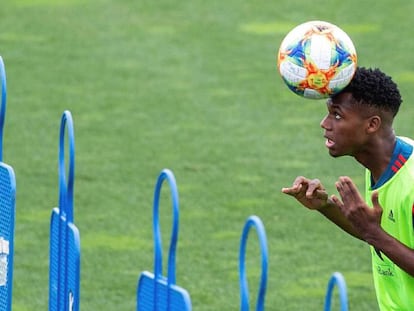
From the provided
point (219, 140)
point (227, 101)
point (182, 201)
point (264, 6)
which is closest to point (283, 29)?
point (264, 6)

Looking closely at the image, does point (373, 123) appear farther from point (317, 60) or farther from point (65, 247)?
point (65, 247)

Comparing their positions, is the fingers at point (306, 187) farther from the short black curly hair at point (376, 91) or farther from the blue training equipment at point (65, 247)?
the blue training equipment at point (65, 247)

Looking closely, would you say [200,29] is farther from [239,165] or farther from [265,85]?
[239,165]

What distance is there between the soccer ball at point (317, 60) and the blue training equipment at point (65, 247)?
1029mm

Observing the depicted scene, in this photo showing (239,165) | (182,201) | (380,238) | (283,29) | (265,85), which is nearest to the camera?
(380,238)

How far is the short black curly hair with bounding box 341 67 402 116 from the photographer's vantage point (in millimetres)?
5488

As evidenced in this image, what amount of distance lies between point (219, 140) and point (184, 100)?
119 centimetres

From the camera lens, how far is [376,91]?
18.0 ft

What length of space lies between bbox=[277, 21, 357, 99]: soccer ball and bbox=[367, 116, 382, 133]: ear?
7.3 inches

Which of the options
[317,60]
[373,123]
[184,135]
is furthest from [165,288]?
[184,135]

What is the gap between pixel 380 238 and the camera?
5.16 m

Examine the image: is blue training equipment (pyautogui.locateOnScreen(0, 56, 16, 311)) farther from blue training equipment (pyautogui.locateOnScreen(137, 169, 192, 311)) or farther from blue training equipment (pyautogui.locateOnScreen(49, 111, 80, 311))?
blue training equipment (pyautogui.locateOnScreen(137, 169, 192, 311))

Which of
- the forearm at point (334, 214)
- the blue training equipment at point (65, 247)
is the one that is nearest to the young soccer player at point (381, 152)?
the forearm at point (334, 214)

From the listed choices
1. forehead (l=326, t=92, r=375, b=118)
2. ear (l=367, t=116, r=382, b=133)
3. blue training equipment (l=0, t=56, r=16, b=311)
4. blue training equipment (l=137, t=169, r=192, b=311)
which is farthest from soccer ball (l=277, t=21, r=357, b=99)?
blue training equipment (l=0, t=56, r=16, b=311)
